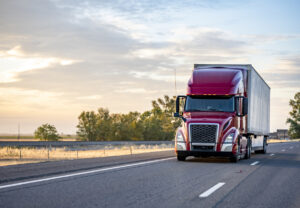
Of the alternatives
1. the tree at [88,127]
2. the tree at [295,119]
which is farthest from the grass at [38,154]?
the tree at [295,119]

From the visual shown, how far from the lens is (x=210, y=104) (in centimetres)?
1783

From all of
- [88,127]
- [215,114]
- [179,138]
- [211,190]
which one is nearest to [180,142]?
[179,138]

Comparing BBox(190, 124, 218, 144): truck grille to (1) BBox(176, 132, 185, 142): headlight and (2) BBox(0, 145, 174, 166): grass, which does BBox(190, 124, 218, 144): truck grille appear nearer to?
(1) BBox(176, 132, 185, 142): headlight

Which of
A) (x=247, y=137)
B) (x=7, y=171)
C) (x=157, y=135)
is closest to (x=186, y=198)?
(x=7, y=171)

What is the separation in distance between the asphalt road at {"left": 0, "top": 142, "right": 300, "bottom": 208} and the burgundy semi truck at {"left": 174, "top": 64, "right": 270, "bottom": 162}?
164 inches

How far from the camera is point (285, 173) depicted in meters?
13.5

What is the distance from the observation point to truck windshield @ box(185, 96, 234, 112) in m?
17.8

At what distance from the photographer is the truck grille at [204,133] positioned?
55.4ft

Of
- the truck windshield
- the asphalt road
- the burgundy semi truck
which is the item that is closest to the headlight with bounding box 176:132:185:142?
the burgundy semi truck

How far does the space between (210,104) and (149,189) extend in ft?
29.9

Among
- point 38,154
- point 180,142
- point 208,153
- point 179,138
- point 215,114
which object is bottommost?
point 38,154

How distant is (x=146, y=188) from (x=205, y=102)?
901cm

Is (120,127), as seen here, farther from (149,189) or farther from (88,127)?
(149,189)

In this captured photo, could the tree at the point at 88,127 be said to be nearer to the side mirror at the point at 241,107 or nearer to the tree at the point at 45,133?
the tree at the point at 45,133
